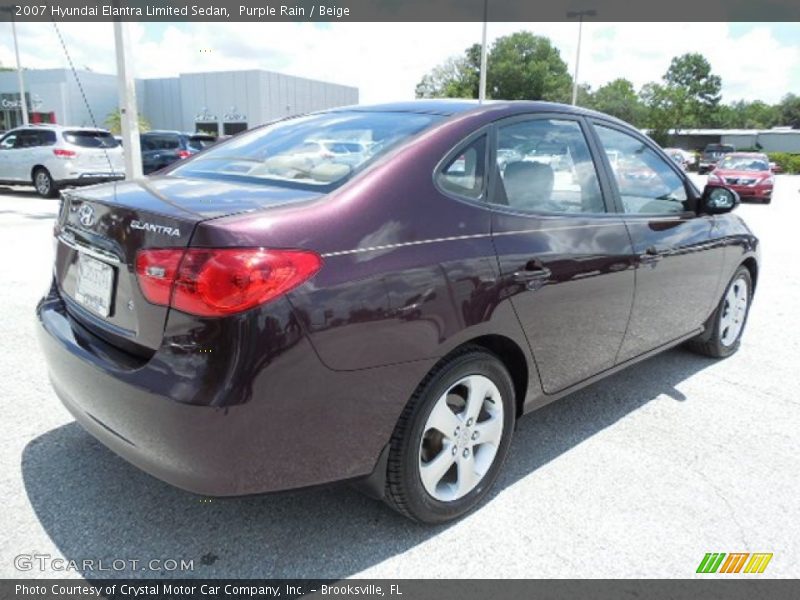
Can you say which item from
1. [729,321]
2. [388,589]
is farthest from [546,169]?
[729,321]

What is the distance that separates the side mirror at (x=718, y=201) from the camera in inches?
158

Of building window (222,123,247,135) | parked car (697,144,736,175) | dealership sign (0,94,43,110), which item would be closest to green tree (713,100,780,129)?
parked car (697,144,736,175)

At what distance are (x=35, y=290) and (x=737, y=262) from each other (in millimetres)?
5852

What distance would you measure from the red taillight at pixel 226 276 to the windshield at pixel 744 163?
23759 millimetres

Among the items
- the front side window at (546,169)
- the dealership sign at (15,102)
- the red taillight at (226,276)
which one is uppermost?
the dealership sign at (15,102)

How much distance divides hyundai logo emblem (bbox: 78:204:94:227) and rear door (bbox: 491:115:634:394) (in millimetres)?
1544

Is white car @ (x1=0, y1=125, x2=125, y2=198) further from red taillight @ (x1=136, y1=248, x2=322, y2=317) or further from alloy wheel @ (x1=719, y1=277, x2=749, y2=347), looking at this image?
red taillight @ (x1=136, y1=248, x2=322, y2=317)

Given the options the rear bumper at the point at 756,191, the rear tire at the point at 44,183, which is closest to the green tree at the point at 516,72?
the rear bumper at the point at 756,191

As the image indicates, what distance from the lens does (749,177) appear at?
20.8 m

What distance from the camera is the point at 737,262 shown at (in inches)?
177

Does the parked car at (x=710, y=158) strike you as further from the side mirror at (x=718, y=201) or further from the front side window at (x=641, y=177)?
the front side window at (x=641, y=177)

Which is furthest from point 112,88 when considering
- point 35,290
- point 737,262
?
point 737,262

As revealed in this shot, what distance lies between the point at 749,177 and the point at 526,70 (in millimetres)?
67665

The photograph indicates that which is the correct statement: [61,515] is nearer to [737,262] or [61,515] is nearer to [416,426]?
[416,426]
